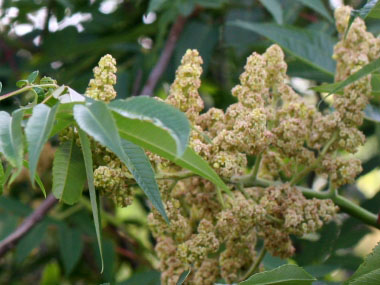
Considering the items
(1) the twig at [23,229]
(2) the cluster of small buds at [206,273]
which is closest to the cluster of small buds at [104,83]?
(2) the cluster of small buds at [206,273]

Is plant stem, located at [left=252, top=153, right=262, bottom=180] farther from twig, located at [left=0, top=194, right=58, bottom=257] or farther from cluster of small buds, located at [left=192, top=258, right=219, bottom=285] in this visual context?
twig, located at [left=0, top=194, right=58, bottom=257]

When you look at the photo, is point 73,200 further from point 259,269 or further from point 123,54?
point 123,54

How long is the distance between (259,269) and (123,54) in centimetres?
148

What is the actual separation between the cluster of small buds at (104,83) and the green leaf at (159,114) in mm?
235

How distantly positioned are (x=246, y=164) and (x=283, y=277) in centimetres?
27

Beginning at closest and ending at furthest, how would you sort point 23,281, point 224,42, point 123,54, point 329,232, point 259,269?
point 259,269, point 329,232, point 224,42, point 123,54, point 23,281

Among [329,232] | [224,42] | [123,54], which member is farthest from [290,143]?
[123,54]

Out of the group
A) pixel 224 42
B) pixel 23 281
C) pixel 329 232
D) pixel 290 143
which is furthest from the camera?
pixel 23 281

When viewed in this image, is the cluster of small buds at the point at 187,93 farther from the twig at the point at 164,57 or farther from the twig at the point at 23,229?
the twig at the point at 164,57

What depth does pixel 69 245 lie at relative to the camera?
2242mm

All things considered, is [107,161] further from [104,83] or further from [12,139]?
[12,139]

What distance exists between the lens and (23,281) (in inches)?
121

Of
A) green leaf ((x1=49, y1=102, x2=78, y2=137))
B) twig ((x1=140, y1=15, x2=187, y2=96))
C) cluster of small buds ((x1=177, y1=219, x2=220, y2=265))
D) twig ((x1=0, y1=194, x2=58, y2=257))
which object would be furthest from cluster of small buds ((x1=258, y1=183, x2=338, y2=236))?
twig ((x1=140, y1=15, x2=187, y2=96))

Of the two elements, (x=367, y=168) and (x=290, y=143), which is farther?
(x=367, y=168)
